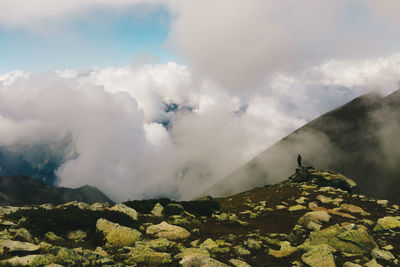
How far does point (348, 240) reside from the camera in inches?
533

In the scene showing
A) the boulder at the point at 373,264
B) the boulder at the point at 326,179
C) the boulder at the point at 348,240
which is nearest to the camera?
the boulder at the point at 373,264

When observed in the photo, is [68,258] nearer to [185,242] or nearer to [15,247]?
[15,247]

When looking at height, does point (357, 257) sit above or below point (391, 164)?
below

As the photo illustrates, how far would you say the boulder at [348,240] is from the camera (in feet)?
43.1

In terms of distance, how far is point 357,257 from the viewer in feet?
40.0

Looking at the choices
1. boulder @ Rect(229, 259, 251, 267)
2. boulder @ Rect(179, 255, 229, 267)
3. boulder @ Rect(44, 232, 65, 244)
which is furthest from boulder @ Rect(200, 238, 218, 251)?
boulder @ Rect(44, 232, 65, 244)

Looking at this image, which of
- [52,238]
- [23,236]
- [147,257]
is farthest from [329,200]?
[23,236]

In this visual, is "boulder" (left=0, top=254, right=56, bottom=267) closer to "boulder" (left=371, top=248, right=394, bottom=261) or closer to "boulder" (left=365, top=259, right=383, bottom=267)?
"boulder" (left=365, top=259, right=383, bottom=267)

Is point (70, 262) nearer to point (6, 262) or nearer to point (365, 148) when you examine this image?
point (6, 262)

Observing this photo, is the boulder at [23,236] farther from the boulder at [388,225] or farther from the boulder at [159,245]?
the boulder at [388,225]

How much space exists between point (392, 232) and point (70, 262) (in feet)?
67.2

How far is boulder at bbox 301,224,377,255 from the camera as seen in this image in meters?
13.1

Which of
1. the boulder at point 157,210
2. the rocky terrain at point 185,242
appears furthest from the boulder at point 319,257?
the boulder at point 157,210

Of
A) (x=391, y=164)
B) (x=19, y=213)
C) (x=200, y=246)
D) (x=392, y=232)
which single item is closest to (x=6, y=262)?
(x=200, y=246)
